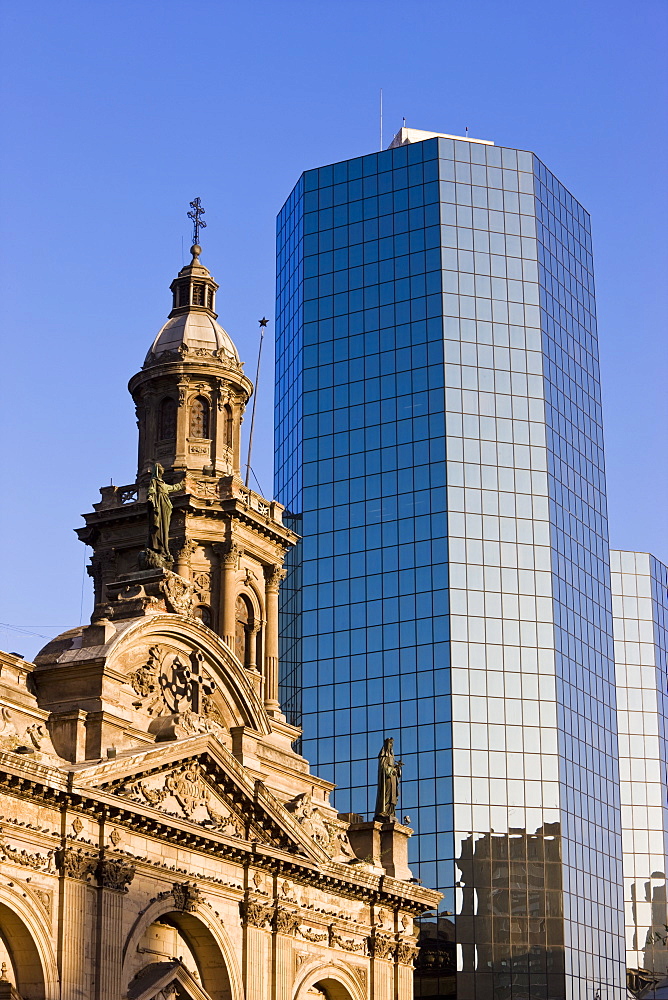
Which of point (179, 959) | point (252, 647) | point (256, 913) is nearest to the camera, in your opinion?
point (179, 959)

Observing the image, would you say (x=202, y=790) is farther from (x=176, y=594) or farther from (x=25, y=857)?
(x=25, y=857)

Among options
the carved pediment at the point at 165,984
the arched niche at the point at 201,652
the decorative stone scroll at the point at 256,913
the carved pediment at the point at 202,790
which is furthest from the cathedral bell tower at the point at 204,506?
the carved pediment at the point at 165,984

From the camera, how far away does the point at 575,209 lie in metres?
117

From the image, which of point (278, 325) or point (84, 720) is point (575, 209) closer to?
point (278, 325)

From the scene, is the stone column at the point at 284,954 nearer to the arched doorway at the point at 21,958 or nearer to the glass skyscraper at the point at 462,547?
the arched doorway at the point at 21,958

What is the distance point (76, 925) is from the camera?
2074 inches

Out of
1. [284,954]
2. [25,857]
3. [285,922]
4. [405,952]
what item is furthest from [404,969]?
[25,857]

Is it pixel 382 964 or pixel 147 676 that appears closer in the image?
pixel 147 676

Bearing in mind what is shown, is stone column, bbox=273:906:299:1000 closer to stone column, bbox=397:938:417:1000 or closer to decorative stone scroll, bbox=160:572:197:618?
stone column, bbox=397:938:417:1000

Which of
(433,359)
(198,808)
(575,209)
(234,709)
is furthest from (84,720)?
(575,209)

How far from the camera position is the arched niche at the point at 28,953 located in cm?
5106

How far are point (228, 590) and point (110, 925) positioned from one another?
24983mm

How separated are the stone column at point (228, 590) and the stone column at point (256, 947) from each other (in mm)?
16080

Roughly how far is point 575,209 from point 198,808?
6867 centimetres
